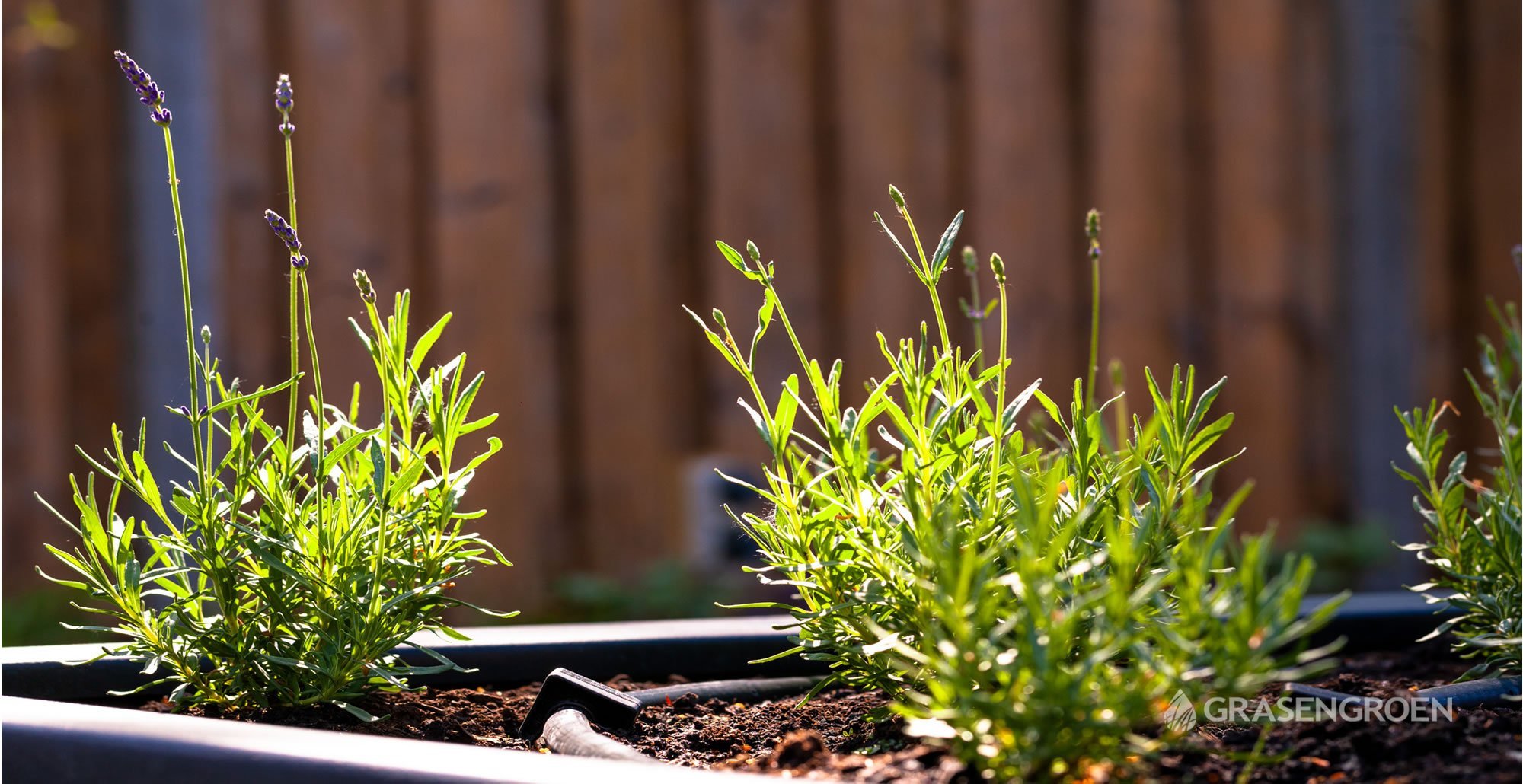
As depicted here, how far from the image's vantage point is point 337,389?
2.83m

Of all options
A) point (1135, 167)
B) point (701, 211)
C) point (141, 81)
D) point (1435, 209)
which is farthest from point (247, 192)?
point (1435, 209)

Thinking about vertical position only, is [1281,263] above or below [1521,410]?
above

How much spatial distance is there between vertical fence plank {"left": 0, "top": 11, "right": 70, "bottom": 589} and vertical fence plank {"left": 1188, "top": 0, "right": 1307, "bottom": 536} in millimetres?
2714

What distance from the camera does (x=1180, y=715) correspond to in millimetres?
817

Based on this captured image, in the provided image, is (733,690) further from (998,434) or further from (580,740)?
(998,434)

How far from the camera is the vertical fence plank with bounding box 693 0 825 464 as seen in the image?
2973mm

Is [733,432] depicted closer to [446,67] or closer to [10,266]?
[446,67]

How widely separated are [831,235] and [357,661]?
2231 millimetres

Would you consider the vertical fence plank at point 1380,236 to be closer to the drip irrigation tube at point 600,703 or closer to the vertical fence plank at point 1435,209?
the vertical fence plank at point 1435,209

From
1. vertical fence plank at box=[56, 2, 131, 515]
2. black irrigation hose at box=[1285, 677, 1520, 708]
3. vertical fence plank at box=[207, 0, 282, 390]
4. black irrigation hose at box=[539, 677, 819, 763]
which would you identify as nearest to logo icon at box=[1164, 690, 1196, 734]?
black irrigation hose at box=[1285, 677, 1520, 708]

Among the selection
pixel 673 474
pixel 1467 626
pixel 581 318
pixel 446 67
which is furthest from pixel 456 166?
pixel 1467 626

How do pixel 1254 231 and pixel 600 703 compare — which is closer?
pixel 600 703

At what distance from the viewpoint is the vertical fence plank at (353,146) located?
114 inches

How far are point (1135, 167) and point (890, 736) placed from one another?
7.83 ft
